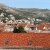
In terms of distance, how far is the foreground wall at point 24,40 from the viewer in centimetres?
3362

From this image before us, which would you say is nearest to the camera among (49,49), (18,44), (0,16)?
(49,49)

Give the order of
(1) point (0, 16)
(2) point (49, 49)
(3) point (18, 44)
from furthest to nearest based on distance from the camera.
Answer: (1) point (0, 16) < (3) point (18, 44) < (2) point (49, 49)

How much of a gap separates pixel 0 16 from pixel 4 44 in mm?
125453

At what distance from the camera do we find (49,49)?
28.8 meters

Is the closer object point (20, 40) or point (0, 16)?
point (20, 40)

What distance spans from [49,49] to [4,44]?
6978 millimetres

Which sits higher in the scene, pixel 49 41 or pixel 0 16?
pixel 49 41

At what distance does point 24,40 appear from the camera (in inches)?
1367

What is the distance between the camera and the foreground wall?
110 feet

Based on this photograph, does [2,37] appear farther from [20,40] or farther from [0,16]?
[0,16]

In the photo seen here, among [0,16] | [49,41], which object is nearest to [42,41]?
[49,41]

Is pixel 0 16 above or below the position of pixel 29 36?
below

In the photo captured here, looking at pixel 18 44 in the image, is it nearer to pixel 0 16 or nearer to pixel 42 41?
pixel 42 41

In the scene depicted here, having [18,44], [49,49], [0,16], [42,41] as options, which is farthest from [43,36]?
[0,16]
